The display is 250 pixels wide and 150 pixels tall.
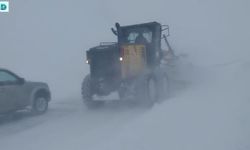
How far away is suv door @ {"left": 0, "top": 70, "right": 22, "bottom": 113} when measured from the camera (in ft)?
39.4

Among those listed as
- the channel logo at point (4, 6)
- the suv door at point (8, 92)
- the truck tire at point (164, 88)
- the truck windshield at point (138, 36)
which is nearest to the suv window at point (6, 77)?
the suv door at point (8, 92)

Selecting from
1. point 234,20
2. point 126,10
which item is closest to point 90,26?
point 126,10

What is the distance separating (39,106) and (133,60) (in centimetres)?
292

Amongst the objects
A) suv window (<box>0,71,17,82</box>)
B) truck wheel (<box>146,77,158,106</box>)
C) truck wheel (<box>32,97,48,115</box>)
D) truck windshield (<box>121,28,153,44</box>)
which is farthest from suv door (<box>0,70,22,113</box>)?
truck windshield (<box>121,28,153,44</box>)

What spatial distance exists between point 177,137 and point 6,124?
525cm

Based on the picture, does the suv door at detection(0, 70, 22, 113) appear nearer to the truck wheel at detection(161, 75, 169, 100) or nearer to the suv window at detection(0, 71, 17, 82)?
the suv window at detection(0, 71, 17, 82)

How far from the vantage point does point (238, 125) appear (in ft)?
29.2

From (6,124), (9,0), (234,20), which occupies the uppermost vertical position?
(9,0)

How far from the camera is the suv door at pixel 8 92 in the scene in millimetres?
12023

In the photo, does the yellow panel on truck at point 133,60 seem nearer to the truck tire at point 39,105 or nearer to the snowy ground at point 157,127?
the snowy ground at point 157,127

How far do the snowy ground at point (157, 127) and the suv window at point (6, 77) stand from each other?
1081 mm

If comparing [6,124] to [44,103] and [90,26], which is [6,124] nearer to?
[44,103]

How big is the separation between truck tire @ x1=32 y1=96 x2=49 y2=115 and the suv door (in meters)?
0.78

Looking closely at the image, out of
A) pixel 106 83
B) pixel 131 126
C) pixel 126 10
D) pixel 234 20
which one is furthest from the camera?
pixel 126 10
